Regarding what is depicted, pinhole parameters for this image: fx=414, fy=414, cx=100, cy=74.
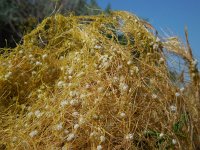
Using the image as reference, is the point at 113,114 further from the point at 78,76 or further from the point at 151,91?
the point at 78,76

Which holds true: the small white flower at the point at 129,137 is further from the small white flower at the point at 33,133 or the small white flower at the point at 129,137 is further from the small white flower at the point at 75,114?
the small white flower at the point at 33,133

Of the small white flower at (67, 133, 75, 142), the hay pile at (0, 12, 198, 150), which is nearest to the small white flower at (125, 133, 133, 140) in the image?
the hay pile at (0, 12, 198, 150)

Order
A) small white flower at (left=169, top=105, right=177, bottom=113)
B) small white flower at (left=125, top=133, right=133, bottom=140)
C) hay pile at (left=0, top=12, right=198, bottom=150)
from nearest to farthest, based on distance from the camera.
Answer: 1. small white flower at (left=125, top=133, right=133, bottom=140)
2. hay pile at (left=0, top=12, right=198, bottom=150)
3. small white flower at (left=169, top=105, right=177, bottom=113)

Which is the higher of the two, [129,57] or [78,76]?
[129,57]

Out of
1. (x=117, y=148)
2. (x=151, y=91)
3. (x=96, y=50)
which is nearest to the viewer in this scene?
(x=117, y=148)

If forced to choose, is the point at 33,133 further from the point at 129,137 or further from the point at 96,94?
the point at 129,137

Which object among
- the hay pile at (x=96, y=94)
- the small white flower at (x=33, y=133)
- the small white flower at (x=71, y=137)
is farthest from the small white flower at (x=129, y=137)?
the small white flower at (x=33, y=133)

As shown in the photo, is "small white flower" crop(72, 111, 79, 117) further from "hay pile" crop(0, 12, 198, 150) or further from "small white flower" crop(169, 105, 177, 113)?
"small white flower" crop(169, 105, 177, 113)

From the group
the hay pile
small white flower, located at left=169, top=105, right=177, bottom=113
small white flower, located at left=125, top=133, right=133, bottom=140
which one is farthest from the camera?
small white flower, located at left=169, top=105, right=177, bottom=113

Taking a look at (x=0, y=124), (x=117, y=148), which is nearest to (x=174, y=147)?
(x=117, y=148)
